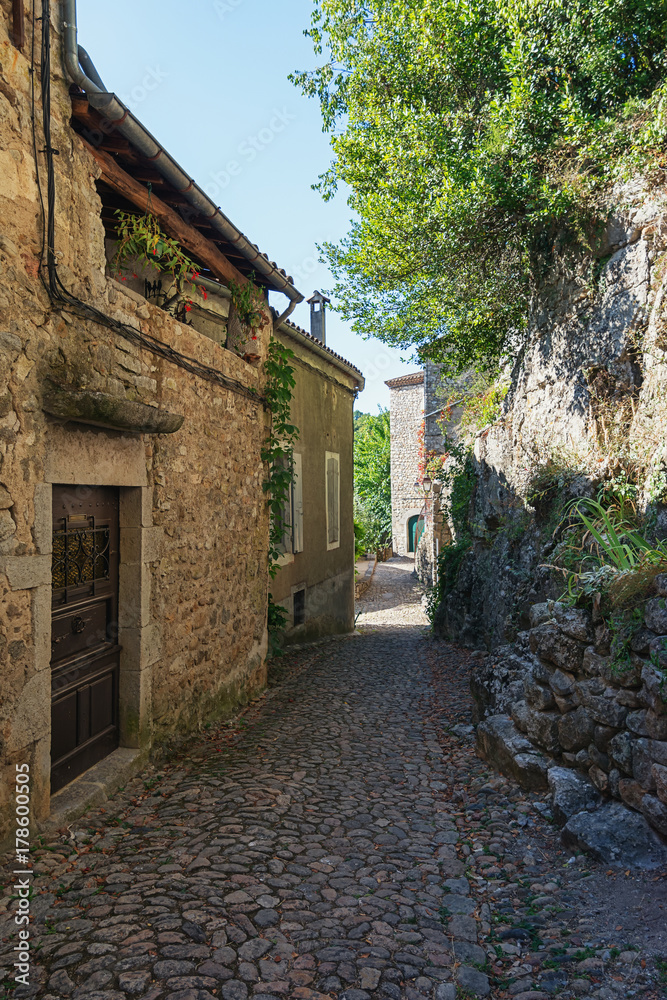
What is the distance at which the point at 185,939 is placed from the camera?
7.90 feet

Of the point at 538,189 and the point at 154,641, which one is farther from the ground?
the point at 538,189

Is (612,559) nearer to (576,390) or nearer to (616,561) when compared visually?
(616,561)

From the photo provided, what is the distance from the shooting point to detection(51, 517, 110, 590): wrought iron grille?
134 inches

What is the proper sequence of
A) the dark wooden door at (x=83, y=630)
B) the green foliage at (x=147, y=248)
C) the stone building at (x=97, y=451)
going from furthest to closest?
the green foliage at (x=147, y=248), the dark wooden door at (x=83, y=630), the stone building at (x=97, y=451)

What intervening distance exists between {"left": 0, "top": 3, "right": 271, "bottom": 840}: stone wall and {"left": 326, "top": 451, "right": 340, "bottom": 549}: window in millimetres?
4247

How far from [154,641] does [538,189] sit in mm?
5422

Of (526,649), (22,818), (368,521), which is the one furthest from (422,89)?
(368,521)

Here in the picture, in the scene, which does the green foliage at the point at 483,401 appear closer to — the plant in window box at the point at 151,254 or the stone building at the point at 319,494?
the stone building at the point at 319,494

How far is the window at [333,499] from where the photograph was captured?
10.8 m

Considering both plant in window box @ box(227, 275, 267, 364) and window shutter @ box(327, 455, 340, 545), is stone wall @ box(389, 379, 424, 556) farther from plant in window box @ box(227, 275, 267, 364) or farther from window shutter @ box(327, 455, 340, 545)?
plant in window box @ box(227, 275, 267, 364)

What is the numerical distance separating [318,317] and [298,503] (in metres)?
5.42

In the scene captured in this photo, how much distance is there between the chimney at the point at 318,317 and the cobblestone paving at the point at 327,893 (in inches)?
379

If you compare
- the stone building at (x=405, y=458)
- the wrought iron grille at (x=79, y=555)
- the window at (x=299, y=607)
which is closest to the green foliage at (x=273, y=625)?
the window at (x=299, y=607)

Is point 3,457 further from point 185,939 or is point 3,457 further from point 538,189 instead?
point 538,189
